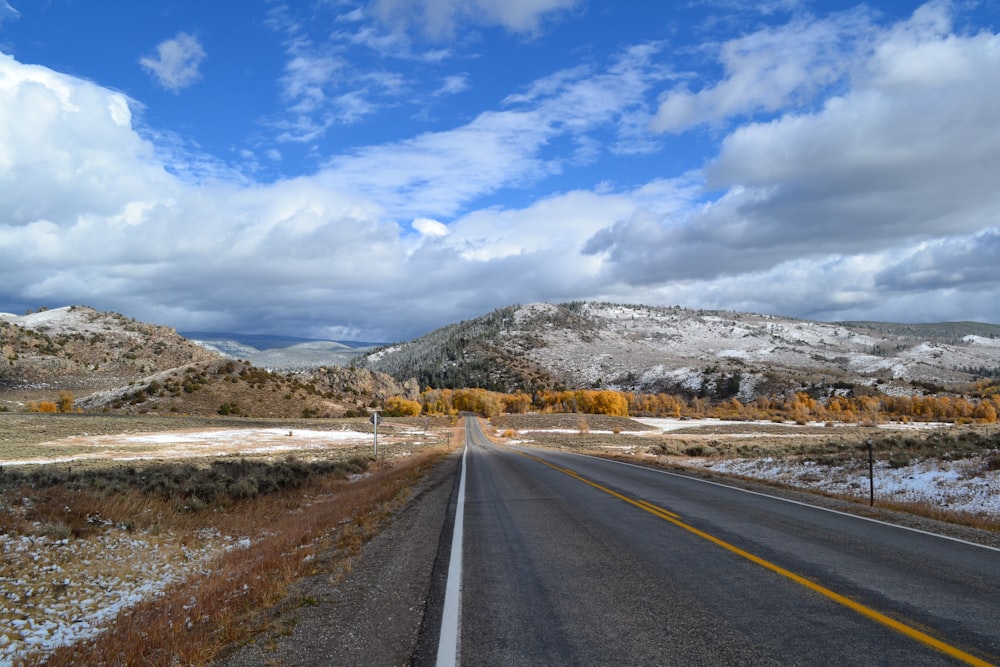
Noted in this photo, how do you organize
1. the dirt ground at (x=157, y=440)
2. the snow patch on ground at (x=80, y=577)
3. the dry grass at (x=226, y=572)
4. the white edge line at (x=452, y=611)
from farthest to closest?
the dirt ground at (x=157, y=440), the snow patch on ground at (x=80, y=577), the dry grass at (x=226, y=572), the white edge line at (x=452, y=611)

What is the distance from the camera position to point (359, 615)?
5.89 meters

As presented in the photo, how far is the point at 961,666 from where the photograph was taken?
443 centimetres

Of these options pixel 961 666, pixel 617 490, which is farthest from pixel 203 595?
pixel 617 490

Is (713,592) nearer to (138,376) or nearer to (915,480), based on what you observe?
(915,480)

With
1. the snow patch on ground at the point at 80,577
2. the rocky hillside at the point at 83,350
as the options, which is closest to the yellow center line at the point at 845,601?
the snow patch on ground at the point at 80,577

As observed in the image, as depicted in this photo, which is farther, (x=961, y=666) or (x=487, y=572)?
(x=487, y=572)

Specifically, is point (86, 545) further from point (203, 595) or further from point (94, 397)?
point (94, 397)

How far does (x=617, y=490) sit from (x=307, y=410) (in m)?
68.9

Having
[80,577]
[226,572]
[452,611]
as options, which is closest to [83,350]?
[80,577]

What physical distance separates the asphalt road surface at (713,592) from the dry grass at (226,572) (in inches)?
84.2

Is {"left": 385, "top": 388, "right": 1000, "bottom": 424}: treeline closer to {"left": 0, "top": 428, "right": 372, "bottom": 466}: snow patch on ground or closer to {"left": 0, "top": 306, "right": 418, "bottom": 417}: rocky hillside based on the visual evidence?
{"left": 0, "top": 306, "right": 418, "bottom": 417}: rocky hillside

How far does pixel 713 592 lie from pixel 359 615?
391cm

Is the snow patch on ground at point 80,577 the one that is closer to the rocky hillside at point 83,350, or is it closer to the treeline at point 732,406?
the rocky hillside at point 83,350

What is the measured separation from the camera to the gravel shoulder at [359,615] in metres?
4.93
